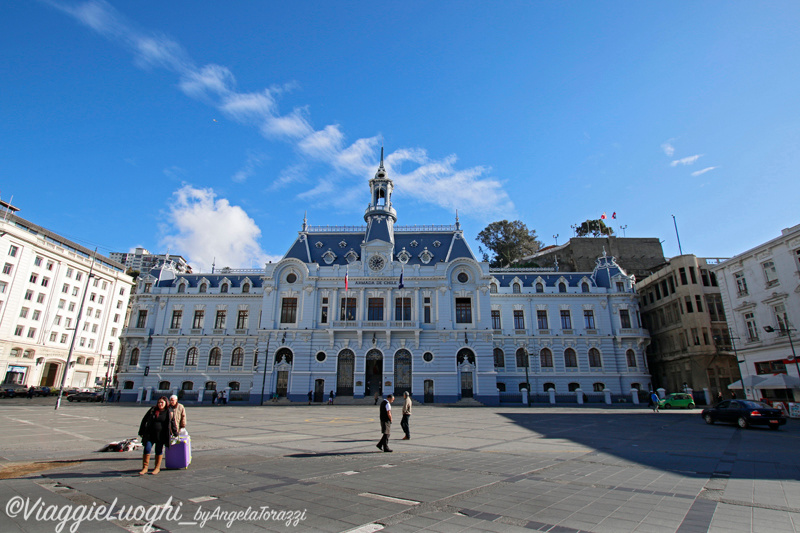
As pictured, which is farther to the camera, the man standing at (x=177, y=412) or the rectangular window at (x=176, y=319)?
the rectangular window at (x=176, y=319)

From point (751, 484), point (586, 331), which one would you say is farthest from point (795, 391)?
point (751, 484)

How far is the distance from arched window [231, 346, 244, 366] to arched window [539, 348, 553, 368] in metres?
35.2

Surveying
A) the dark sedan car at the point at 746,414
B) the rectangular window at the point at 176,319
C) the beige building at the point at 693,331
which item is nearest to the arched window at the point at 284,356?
the rectangular window at the point at 176,319

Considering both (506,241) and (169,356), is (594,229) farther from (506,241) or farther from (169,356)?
(169,356)

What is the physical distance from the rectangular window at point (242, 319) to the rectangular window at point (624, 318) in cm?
4503

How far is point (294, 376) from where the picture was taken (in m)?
43.0

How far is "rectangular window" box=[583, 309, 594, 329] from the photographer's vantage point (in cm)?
5009

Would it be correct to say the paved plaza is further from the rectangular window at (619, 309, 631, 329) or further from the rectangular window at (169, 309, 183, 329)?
the rectangular window at (169, 309, 183, 329)

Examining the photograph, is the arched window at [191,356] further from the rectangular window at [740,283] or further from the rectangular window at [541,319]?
the rectangular window at [740,283]

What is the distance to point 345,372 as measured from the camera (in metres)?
43.7

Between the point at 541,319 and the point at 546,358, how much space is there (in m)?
4.62

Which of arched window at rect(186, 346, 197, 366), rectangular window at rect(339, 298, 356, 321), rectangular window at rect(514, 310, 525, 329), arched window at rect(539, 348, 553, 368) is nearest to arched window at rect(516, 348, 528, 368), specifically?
arched window at rect(539, 348, 553, 368)

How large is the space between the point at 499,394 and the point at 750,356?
845 inches

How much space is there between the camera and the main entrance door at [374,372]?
43.9 m
